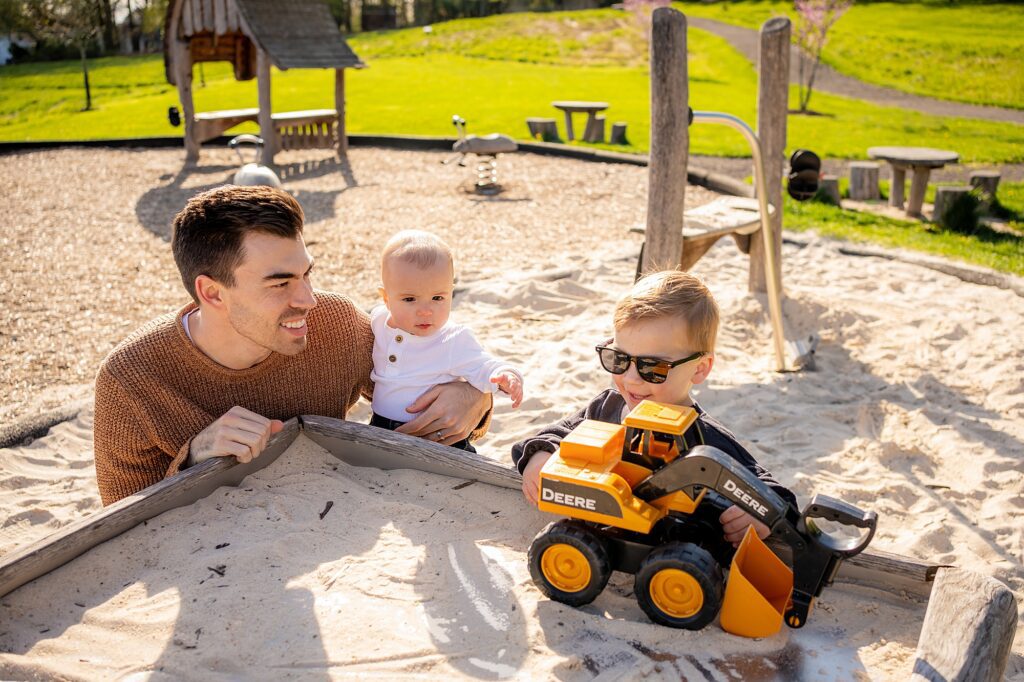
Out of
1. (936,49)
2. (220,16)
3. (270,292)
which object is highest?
(936,49)

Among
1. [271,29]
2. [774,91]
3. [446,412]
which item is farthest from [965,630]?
[271,29]

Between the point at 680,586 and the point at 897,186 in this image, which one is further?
the point at 897,186

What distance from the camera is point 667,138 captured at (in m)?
4.55

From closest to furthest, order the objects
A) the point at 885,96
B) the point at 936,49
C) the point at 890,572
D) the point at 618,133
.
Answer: the point at 890,572 < the point at 618,133 < the point at 885,96 < the point at 936,49

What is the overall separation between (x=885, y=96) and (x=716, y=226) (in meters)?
20.1

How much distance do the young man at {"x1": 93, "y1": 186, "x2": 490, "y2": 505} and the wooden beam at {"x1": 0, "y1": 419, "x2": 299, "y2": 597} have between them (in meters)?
0.07

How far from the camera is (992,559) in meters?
2.89

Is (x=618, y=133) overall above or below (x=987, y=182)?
above

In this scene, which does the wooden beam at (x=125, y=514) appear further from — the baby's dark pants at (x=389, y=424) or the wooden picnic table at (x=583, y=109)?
the wooden picnic table at (x=583, y=109)

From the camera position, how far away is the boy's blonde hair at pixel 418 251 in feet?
9.11

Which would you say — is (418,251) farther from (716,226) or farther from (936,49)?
(936,49)

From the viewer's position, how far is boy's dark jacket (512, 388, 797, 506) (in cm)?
212

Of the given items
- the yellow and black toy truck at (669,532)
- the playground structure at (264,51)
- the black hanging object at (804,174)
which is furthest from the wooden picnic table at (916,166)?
the yellow and black toy truck at (669,532)

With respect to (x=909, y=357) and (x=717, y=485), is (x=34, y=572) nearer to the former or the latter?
(x=717, y=485)
